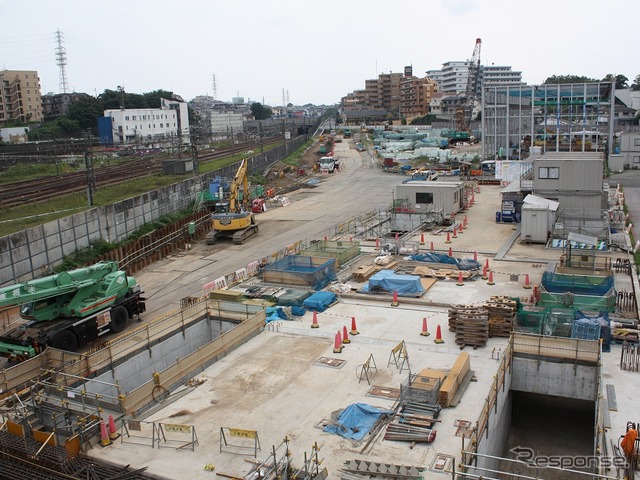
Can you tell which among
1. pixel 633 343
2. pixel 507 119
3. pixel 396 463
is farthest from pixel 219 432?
pixel 507 119

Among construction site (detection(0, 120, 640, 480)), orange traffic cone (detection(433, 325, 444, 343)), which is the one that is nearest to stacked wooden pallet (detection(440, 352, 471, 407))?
construction site (detection(0, 120, 640, 480))

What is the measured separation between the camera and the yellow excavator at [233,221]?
4172cm

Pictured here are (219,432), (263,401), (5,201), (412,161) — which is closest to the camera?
(219,432)

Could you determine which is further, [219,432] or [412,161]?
[412,161]

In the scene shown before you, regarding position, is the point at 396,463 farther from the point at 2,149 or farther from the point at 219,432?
the point at 2,149

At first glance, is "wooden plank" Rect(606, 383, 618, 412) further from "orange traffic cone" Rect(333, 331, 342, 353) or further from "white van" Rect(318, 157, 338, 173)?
"white van" Rect(318, 157, 338, 173)

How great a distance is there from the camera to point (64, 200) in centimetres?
4462

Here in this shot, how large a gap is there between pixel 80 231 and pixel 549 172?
29580 mm

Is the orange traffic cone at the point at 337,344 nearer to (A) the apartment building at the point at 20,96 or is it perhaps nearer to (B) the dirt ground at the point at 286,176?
(B) the dirt ground at the point at 286,176

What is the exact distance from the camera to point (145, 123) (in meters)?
111

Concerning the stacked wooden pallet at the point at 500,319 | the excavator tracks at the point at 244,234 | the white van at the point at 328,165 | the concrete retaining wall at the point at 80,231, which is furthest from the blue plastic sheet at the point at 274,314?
the white van at the point at 328,165

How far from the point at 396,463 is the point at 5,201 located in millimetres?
39712

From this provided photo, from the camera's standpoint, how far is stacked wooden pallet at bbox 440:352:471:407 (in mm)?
15453

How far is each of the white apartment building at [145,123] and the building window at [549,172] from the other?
6434cm
